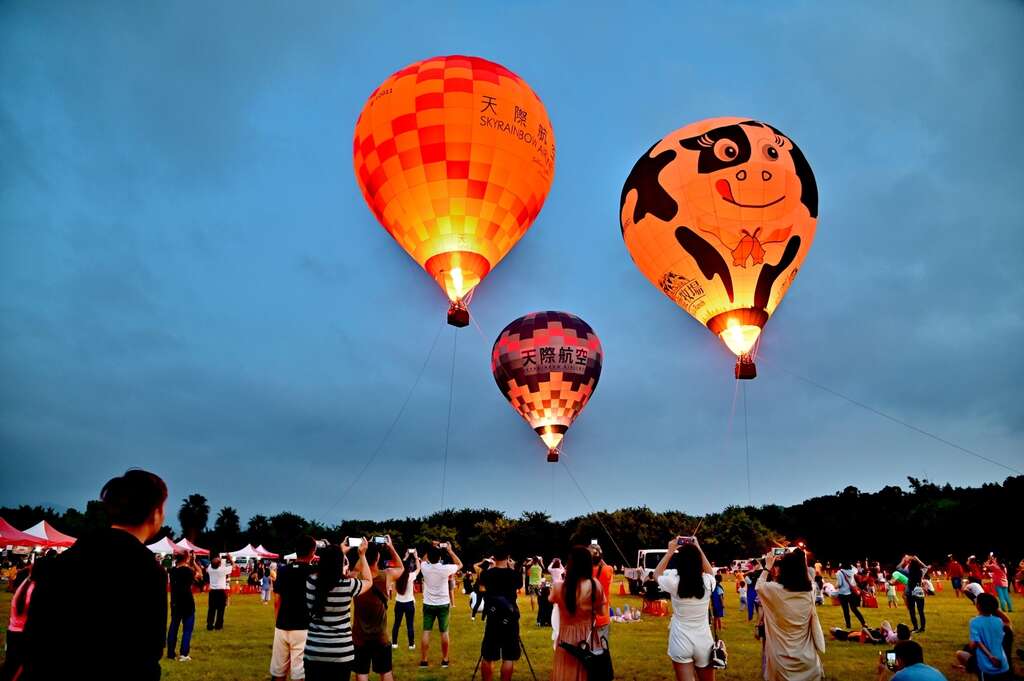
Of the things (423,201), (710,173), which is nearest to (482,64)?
(423,201)

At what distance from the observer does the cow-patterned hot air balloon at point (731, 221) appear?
41.2ft

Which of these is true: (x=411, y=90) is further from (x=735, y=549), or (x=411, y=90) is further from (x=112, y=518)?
(x=735, y=549)

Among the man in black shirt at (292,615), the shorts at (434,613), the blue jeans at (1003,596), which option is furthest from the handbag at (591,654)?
the blue jeans at (1003,596)

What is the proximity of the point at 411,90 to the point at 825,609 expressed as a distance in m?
17.2

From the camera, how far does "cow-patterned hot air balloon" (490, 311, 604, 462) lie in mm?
19938

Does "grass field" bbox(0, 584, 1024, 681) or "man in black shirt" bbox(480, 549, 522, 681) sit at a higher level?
"man in black shirt" bbox(480, 549, 522, 681)

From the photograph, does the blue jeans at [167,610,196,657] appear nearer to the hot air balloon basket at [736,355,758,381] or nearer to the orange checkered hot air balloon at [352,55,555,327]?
the orange checkered hot air balloon at [352,55,555,327]

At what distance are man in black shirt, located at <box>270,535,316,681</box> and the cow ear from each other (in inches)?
423

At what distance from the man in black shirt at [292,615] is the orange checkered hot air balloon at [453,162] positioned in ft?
24.9

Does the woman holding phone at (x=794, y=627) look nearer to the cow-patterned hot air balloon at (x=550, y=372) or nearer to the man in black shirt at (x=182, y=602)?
the man in black shirt at (x=182, y=602)

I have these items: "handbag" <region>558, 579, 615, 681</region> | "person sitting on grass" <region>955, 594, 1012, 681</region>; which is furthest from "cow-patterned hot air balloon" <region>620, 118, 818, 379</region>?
"handbag" <region>558, 579, 615, 681</region>

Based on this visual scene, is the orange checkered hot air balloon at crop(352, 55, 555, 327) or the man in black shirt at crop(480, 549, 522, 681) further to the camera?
the orange checkered hot air balloon at crop(352, 55, 555, 327)

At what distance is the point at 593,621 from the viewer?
4891 mm

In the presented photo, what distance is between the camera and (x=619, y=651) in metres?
11.3
